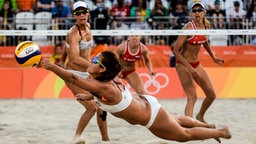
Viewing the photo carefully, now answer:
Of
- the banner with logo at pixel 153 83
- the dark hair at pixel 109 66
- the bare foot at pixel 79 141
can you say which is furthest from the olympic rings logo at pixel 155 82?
the dark hair at pixel 109 66

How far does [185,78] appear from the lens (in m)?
8.53

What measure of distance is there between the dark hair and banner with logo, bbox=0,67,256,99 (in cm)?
792

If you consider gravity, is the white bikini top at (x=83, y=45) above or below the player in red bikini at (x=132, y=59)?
above

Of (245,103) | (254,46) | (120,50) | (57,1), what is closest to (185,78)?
(120,50)

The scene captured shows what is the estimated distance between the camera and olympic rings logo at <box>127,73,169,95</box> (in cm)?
1403

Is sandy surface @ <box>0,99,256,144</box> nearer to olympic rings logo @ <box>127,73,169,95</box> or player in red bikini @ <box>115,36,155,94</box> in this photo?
olympic rings logo @ <box>127,73,169,95</box>

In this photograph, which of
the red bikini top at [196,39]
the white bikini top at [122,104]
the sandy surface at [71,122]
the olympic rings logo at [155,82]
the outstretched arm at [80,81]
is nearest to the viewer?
the outstretched arm at [80,81]

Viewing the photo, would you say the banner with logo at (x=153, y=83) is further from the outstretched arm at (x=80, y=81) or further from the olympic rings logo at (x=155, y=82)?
the outstretched arm at (x=80, y=81)

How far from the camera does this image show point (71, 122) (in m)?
10.1

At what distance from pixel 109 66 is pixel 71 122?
4.26 m

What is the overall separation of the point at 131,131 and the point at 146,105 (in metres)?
2.75

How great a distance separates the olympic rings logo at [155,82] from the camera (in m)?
14.0

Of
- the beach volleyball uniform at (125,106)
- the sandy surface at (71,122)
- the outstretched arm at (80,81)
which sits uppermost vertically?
the outstretched arm at (80,81)

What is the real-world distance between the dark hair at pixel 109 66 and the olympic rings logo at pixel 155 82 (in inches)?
316
